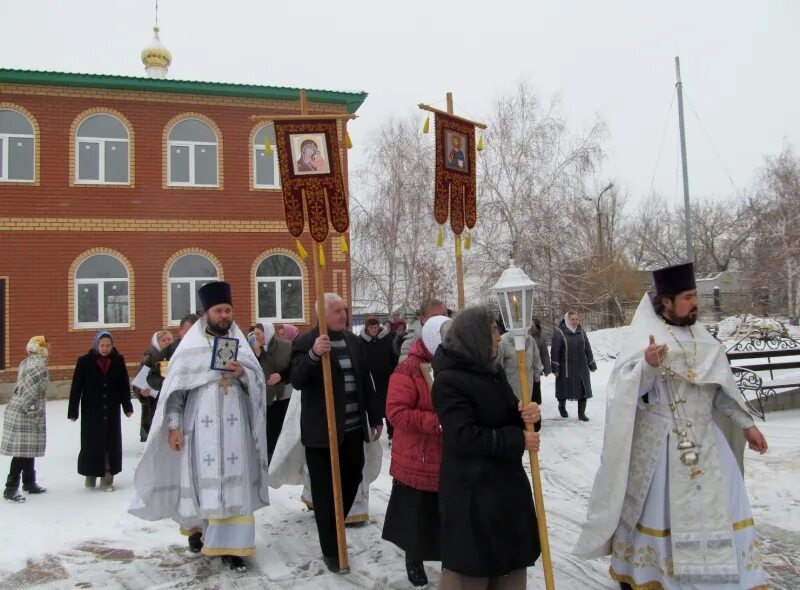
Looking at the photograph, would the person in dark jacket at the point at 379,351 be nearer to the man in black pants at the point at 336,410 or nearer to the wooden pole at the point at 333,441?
the man in black pants at the point at 336,410

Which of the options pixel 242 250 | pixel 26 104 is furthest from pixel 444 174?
pixel 26 104

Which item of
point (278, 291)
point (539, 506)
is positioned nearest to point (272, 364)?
point (539, 506)

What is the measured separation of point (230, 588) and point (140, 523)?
1931 mm

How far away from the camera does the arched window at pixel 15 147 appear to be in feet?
51.9

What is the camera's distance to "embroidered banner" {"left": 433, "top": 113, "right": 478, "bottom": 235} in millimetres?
5469

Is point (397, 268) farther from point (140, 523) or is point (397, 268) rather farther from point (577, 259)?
point (140, 523)

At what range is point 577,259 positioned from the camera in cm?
2612

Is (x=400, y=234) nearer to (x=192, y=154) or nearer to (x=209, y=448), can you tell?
(x=192, y=154)

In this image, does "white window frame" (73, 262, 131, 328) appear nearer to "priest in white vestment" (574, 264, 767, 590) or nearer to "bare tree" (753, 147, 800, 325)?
"priest in white vestment" (574, 264, 767, 590)

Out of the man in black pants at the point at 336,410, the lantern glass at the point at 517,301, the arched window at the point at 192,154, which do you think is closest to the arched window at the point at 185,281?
the arched window at the point at 192,154

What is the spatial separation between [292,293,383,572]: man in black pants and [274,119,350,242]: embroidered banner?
2.06ft

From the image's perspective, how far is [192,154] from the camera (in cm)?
1698

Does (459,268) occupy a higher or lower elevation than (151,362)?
higher

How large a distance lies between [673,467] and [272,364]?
165 inches
